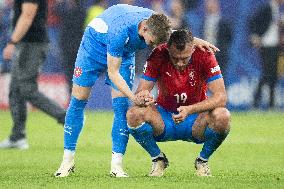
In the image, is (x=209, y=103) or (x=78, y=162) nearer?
(x=209, y=103)

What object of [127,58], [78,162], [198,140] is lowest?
[78,162]

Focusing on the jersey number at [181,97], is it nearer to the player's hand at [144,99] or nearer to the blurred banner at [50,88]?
the player's hand at [144,99]

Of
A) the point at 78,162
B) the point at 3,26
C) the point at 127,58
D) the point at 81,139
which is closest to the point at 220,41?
the point at 3,26

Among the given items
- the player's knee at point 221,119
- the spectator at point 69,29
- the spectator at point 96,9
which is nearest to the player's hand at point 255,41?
the spectator at point 96,9

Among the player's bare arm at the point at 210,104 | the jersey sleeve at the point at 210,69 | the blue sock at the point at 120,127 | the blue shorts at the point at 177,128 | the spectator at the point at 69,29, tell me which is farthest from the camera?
the spectator at the point at 69,29

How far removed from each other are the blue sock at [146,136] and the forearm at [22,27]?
4376 millimetres

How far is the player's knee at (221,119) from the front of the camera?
10359mm

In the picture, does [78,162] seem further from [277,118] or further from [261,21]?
[261,21]

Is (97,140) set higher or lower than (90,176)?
lower

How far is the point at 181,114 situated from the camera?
10180mm

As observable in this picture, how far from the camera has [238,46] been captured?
2311 cm

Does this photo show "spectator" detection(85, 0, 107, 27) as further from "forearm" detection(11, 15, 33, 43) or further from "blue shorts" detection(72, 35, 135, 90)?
"blue shorts" detection(72, 35, 135, 90)

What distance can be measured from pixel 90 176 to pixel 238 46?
1261 centimetres

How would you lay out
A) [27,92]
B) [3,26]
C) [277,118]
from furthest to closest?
1. [3,26]
2. [277,118]
3. [27,92]
